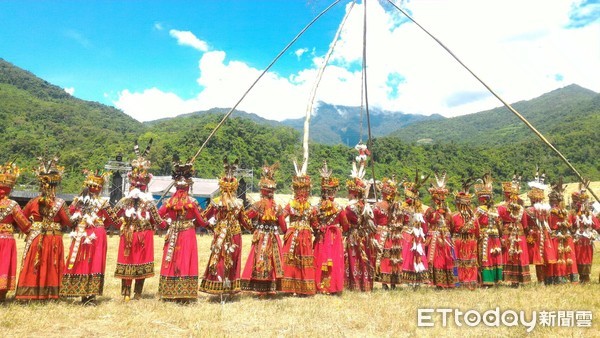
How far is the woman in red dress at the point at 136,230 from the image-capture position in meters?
8.00

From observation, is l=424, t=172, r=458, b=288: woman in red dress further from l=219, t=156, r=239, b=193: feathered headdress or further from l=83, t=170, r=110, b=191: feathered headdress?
l=83, t=170, r=110, b=191: feathered headdress

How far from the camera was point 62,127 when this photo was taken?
279 ft

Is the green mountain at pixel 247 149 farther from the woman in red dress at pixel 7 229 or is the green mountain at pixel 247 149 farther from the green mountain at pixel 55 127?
the woman in red dress at pixel 7 229

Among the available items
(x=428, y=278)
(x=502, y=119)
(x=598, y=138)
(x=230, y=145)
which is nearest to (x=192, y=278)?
(x=428, y=278)

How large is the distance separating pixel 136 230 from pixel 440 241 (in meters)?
6.93

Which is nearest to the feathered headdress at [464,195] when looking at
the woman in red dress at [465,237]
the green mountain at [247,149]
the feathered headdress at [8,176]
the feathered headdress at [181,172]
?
the woman in red dress at [465,237]

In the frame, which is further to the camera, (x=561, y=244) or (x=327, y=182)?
(x=561, y=244)

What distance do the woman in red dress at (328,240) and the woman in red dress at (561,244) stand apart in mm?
5864

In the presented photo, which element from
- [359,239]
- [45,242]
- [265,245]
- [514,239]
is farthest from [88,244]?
[514,239]

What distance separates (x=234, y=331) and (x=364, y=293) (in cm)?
392

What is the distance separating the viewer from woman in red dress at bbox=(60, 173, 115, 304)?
25.2 ft

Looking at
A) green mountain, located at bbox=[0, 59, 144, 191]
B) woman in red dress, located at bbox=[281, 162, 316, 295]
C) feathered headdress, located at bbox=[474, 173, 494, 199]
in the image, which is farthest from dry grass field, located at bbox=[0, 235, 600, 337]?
green mountain, located at bbox=[0, 59, 144, 191]

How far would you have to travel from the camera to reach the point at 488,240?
1068 centimetres

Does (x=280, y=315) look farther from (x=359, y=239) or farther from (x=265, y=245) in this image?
(x=359, y=239)
